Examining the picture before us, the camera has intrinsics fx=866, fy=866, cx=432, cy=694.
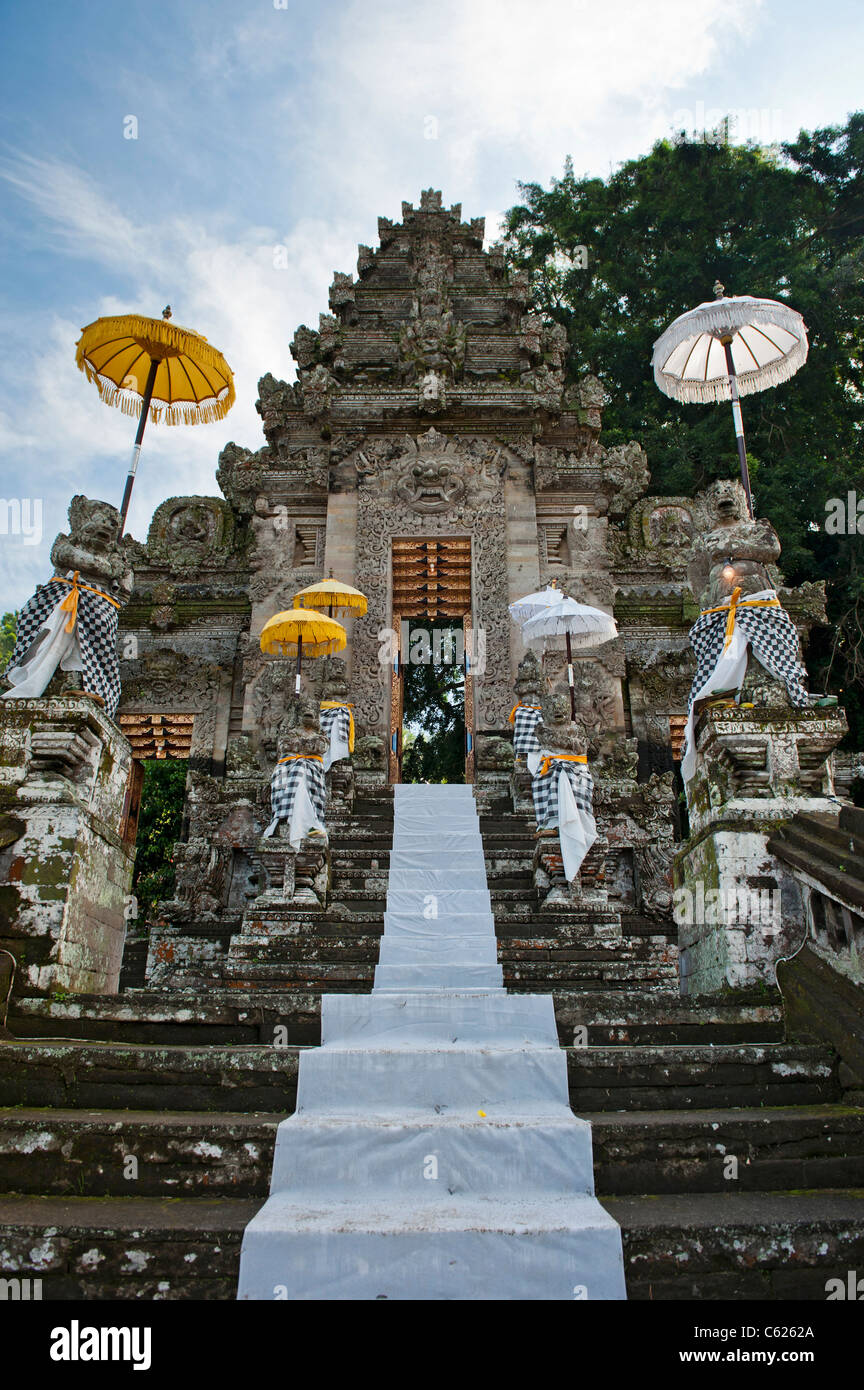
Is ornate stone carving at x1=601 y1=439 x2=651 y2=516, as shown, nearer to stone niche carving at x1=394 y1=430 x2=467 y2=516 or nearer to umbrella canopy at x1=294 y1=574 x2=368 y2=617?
stone niche carving at x1=394 y1=430 x2=467 y2=516

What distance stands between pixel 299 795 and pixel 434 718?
13572 millimetres

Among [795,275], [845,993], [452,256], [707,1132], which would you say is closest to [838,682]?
[795,275]

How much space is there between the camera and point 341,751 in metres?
9.95

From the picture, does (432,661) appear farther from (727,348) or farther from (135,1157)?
(135,1157)

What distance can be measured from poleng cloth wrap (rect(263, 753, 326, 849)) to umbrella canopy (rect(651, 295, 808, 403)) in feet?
14.7

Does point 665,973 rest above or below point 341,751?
below

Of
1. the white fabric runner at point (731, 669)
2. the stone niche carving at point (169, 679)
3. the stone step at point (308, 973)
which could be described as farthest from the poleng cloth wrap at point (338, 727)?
the white fabric runner at point (731, 669)

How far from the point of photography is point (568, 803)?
22.7 feet

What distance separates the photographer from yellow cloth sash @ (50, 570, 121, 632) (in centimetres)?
538

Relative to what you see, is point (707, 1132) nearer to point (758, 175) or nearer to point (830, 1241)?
point (830, 1241)

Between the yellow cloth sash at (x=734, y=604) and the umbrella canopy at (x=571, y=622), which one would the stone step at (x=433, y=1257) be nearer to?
the yellow cloth sash at (x=734, y=604)

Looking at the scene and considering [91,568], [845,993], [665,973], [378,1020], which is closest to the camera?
[845,993]

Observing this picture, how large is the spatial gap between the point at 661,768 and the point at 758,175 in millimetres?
14845

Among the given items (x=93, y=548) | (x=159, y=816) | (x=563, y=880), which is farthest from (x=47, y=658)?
(x=159, y=816)
